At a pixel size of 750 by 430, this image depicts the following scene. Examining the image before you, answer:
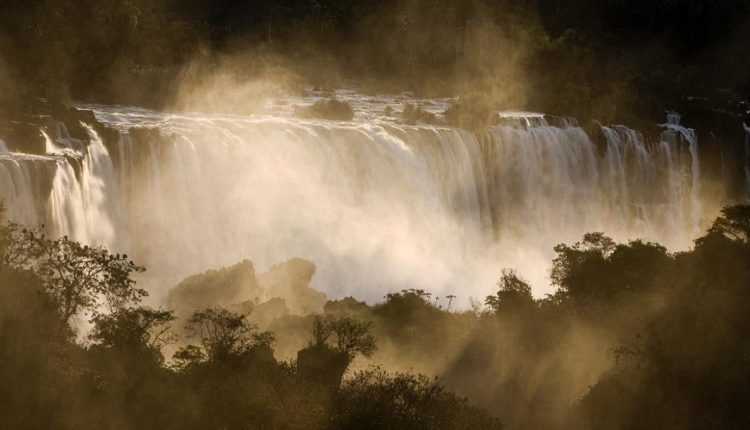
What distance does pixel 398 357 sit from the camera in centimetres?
2330

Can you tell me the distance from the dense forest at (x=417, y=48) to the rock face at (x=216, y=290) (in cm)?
1300

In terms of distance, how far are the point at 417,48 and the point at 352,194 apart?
3249 centimetres

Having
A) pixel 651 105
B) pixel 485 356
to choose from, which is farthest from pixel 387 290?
pixel 651 105

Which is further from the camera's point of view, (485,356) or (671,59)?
(671,59)

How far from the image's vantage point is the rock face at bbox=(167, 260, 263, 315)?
2603 centimetres

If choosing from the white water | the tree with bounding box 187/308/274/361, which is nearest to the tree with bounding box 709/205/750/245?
the tree with bounding box 187/308/274/361

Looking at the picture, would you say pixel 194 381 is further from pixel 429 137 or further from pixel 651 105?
pixel 651 105

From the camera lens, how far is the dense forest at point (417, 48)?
138 feet

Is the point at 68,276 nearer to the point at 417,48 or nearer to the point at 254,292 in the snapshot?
the point at 254,292

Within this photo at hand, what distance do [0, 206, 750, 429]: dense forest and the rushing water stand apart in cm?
393

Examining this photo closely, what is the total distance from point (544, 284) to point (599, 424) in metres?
17.8

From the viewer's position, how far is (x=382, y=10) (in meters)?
67.8

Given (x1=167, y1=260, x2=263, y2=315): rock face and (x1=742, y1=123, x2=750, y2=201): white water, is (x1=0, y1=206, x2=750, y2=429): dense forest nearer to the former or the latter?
(x1=167, y1=260, x2=263, y2=315): rock face

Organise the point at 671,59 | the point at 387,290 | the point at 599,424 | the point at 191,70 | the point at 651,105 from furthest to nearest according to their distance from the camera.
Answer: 1. the point at 671,59
2. the point at 651,105
3. the point at 191,70
4. the point at 387,290
5. the point at 599,424
